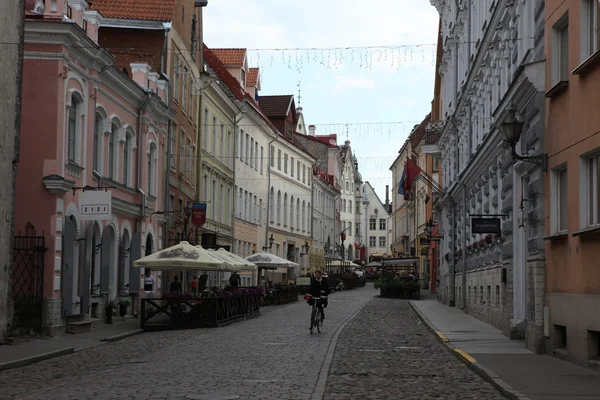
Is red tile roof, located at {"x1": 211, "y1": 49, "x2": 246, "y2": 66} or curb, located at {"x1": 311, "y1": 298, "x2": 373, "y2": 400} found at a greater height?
red tile roof, located at {"x1": 211, "y1": 49, "x2": 246, "y2": 66}

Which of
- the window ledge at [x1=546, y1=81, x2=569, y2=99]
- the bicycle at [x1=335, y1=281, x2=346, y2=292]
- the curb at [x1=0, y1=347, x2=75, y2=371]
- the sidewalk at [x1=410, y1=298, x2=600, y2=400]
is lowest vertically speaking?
the curb at [x1=0, y1=347, x2=75, y2=371]

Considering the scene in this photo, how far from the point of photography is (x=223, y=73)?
5447 centimetres

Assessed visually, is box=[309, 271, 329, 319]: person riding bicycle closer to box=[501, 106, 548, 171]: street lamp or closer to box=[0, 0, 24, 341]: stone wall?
box=[0, 0, 24, 341]: stone wall

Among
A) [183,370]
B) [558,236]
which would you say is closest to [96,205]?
[183,370]

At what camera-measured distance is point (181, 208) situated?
1592 inches

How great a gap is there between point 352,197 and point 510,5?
4218 inches

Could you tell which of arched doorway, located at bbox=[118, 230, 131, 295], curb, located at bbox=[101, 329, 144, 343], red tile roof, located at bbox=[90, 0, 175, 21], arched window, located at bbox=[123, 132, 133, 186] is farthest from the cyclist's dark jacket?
red tile roof, located at bbox=[90, 0, 175, 21]

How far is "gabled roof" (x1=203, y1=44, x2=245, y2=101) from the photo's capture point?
53.3 metres

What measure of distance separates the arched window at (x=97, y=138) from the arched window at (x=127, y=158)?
314 centimetres

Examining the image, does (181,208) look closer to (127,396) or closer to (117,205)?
(117,205)

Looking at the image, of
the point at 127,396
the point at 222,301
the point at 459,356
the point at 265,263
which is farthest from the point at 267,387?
the point at 265,263

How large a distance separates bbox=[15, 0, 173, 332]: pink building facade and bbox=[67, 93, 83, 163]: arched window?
0.09ft

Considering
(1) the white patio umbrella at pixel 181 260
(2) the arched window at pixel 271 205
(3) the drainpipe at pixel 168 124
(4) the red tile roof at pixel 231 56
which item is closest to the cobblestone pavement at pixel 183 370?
(1) the white patio umbrella at pixel 181 260

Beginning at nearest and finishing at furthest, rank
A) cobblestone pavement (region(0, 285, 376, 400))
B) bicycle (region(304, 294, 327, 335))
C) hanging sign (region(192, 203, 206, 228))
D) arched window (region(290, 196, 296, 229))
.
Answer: cobblestone pavement (region(0, 285, 376, 400)) < bicycle (region(304, 294, 327, 335)) < hanging sign (region(192, 203, 206, 228)) < arched window (region(290, 196, 296, 229))
